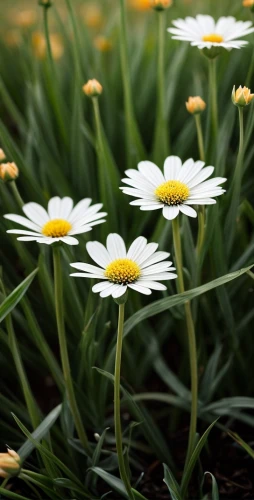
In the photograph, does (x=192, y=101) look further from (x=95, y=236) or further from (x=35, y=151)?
(x=35, y=151)

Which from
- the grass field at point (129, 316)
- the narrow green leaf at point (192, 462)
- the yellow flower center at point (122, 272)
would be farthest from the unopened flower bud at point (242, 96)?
the narrow green leaf at point (192, 462)

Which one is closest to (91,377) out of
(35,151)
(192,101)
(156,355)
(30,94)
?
(156,355)

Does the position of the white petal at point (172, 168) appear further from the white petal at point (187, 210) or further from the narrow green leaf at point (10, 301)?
the narrow green leaf at point (10, 301)

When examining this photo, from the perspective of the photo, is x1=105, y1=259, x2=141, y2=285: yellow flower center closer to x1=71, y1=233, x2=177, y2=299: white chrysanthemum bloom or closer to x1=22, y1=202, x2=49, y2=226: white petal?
x1=71, y1=233, x2=177, y2=299: white chrysanthemum bloom

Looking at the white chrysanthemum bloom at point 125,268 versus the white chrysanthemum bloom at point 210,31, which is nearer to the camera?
the white chrysanthemum bloom at point 125,268

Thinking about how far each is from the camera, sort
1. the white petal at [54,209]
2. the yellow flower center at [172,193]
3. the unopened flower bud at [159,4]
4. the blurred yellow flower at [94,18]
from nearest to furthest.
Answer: the yellow flower center at [172,193] < the white petal at [54,209] < the unopened flower bud at [159,4] < the blurred yellow flower at [94,18]

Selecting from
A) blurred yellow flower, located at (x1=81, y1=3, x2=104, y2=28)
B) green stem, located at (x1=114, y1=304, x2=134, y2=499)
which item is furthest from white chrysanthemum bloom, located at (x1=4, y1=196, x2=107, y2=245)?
blurred yellow flower, located at (x1=81, y1=3, x2=104, y2=28)

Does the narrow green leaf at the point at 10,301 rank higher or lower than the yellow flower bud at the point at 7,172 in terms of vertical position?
lower

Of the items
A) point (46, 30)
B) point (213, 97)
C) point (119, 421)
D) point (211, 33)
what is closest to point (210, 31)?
point (211, 33)
